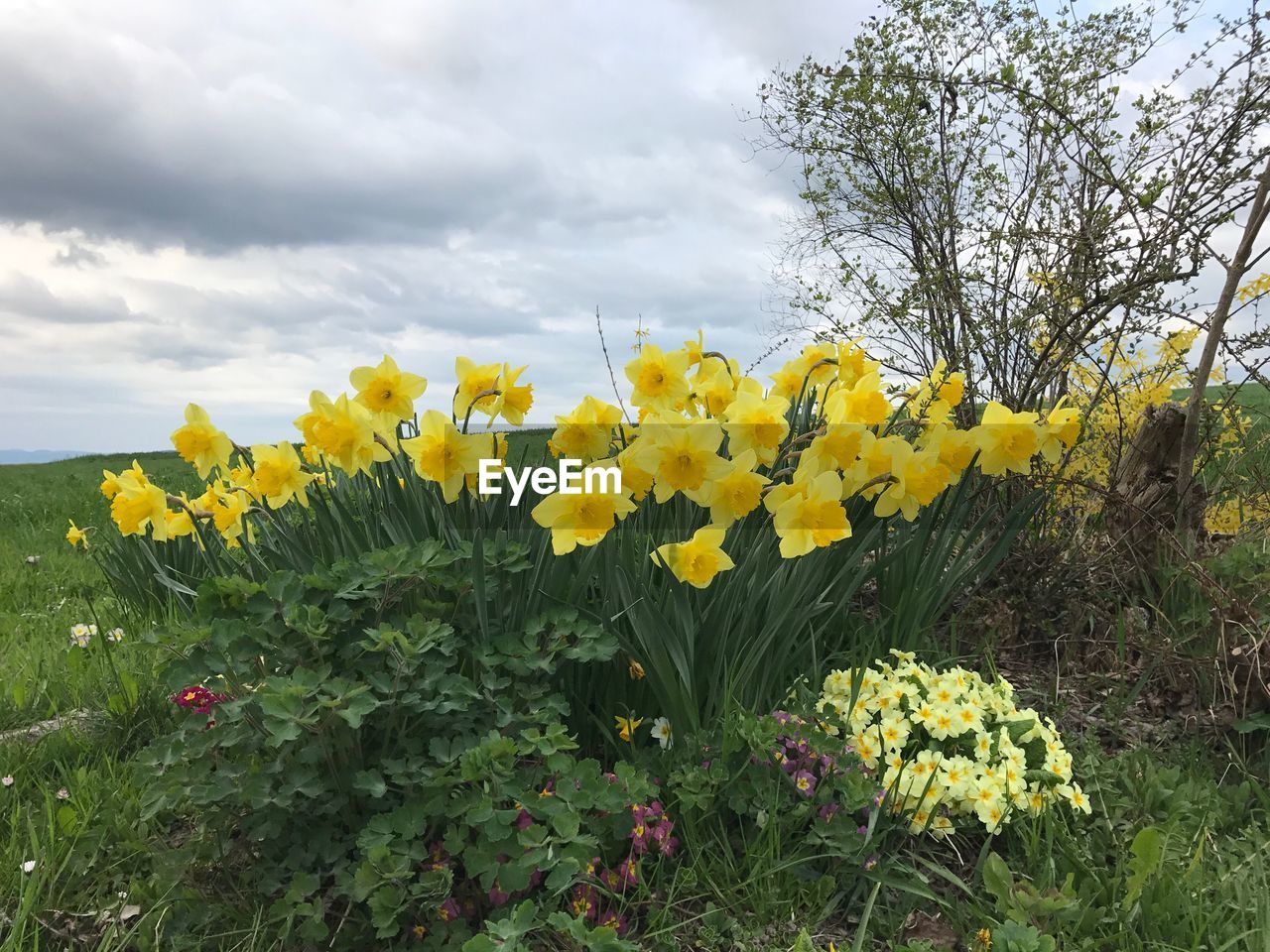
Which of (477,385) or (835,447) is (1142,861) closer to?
(835,447)

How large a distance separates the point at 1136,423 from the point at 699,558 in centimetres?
383

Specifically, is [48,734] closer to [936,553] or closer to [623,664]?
[623,664]

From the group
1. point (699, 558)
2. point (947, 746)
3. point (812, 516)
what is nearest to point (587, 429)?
point (699, 558)

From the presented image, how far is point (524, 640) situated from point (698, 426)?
645 millimetres

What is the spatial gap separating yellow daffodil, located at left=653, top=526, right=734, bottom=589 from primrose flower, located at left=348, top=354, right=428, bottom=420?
0.84 meters

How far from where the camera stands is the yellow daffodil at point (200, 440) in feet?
8.75

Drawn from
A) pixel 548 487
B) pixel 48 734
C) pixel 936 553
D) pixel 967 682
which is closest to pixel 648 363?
pixel 548 487

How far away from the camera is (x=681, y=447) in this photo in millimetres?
2080

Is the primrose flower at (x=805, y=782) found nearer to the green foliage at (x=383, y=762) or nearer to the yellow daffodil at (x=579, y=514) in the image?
the green foliage at (x=383, y=762)

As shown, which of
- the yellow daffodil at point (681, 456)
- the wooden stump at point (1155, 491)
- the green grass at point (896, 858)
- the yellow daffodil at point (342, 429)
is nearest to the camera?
the green grass at point (896, 858)

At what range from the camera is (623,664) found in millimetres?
2242

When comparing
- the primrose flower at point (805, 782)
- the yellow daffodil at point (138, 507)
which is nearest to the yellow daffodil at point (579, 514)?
the primrose flower at point (805, 782)

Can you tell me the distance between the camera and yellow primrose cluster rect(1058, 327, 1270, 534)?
4.20m

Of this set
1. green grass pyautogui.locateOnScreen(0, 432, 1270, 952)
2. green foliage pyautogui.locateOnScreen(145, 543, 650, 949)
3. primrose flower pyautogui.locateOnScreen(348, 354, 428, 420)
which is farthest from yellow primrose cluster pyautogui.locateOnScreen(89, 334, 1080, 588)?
green grass pyautogui.locateOnScreen(0, 432, 1270, 952)
